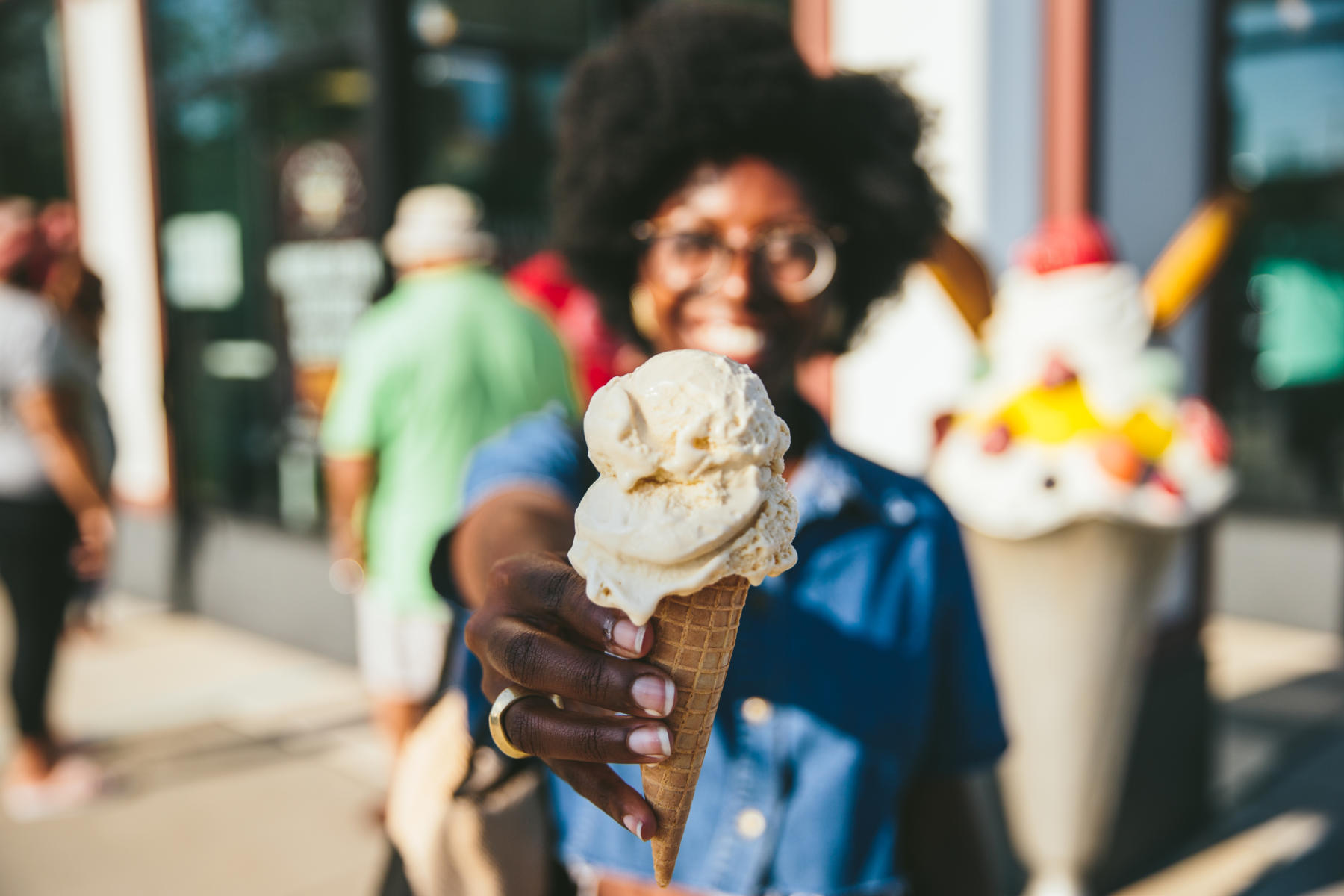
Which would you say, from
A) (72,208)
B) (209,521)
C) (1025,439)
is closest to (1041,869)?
(1025,439)

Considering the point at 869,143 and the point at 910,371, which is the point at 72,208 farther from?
the point at 869,143

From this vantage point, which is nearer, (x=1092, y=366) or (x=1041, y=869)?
(x=1092, y=366)

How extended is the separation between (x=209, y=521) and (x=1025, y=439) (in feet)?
19.0

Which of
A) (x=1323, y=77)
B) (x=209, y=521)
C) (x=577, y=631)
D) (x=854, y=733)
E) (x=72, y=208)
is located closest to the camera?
(x=577, y=631)

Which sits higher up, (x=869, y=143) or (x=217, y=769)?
(x=869, y=143)

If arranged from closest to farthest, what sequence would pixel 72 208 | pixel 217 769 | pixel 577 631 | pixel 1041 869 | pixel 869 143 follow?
1. pixel 577 631
2. pixel 869 143
3. pixel 1041 869
4. pixel 217 769
5. pixel 72 208

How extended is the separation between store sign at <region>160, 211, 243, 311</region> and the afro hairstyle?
5.28 meters

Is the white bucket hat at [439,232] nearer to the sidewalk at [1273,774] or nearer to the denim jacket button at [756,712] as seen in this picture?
the denim jacket button at [756,712]

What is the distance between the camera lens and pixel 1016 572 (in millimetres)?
2676

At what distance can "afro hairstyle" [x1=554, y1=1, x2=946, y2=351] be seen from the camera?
5.93 ft

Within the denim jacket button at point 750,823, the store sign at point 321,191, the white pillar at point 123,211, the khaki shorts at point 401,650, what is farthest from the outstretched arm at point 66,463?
the denim jacket button at point 750,823

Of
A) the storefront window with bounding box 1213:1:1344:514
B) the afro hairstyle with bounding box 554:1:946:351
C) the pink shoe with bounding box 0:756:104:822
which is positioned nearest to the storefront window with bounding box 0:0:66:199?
the pink shoe with bounding box 0:756:104:822

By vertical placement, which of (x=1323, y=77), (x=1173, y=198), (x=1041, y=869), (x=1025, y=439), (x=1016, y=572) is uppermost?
(x=1323, y=77)

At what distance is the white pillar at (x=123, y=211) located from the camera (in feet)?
23.2
